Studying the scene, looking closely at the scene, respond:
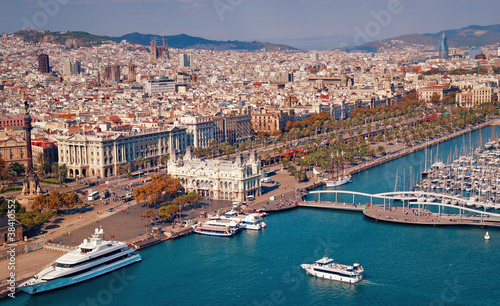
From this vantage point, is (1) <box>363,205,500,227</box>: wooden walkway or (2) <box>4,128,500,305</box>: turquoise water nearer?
(2) <box>4,128,500,305</box>: turquoise water

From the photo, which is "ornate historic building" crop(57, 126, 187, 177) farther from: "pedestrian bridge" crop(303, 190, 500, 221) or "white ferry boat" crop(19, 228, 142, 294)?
"white ferry boat" crop(19, 228, 142, 294)

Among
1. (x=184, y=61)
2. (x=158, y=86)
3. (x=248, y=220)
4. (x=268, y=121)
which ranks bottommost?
(x=248, y=220)

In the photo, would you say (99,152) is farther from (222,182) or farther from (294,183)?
(294,183)

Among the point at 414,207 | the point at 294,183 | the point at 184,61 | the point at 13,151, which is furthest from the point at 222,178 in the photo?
the point at 184,61

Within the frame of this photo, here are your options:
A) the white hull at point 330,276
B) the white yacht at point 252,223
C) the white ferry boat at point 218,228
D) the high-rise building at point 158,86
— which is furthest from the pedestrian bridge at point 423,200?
the high-rise building at point 158,86

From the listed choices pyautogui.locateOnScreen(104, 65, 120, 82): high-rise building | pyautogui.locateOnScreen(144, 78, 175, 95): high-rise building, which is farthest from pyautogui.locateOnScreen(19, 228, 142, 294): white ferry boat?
pyautogui.locateOnScreen(104, 65, 120, 82): high-rise building

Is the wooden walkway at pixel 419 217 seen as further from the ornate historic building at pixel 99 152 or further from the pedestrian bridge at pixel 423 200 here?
the ornate historic building at pixel 99 152
